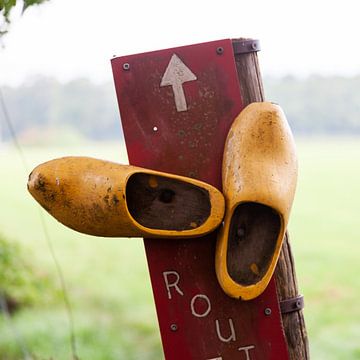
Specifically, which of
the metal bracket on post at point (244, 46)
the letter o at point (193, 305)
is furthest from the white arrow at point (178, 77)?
the letter o at point (193, 305)

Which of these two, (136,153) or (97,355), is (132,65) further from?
(97,355)

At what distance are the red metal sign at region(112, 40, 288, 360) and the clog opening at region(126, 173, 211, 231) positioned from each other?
60 millimetres

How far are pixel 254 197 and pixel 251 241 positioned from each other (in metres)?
0.13

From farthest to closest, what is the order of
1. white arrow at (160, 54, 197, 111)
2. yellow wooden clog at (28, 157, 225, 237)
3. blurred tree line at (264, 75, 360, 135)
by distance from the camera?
blurred tree line at (264, 75, 360, 135)
white arrow at (160, 54, 197, 111)
yellow wooden clog at (28, 157, 225, 237)

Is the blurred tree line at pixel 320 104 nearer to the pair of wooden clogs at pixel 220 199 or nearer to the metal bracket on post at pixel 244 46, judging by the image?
the metal bracket on post at pixel 244 46

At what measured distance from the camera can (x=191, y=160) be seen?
1.95m

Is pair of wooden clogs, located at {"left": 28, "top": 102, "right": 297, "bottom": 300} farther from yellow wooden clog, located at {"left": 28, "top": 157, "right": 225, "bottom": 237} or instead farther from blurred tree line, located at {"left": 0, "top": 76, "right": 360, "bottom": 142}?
blurred tree line, located at {"left": 0, "top": 76, "right": 360, "bottom": 142}

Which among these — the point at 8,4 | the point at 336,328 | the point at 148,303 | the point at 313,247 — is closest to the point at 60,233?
the point at 148,303

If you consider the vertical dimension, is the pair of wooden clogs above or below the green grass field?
above

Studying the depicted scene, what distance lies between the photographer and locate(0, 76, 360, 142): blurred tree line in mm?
8344

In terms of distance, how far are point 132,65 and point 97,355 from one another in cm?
445

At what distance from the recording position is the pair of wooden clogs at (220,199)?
1.84 meters

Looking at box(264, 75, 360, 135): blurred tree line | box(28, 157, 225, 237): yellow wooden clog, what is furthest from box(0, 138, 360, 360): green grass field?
box(28, 157, 225, 237): yellow wooden clog

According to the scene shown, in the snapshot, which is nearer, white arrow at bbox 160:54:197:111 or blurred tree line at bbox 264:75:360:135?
white arrow at bbox 160:54:197:111
